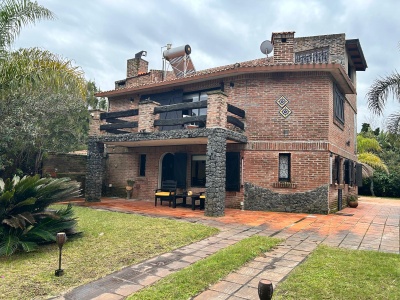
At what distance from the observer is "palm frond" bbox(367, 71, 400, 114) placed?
8.24 metres

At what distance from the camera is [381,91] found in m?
8.50

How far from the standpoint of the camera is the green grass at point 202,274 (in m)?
3.31

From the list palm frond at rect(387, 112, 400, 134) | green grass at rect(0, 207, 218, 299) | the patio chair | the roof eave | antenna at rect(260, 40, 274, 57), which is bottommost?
green grass at rect(0, 207, 218, 299)

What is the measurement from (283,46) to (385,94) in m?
4.72

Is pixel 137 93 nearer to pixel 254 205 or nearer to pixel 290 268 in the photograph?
pixel 254 205

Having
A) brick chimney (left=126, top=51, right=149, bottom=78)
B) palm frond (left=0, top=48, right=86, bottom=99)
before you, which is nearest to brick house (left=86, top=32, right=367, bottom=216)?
palm frond (left=0, top=48, right=86, bottom=99)

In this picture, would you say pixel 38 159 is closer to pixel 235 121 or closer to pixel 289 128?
pixel 235 121

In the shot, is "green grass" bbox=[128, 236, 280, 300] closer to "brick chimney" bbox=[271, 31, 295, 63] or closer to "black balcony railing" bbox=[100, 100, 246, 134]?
"black balcony railing" bbox=[100, 100, 246, 134]

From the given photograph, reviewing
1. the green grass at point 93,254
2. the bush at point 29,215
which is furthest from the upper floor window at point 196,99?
the bush at point 29,215

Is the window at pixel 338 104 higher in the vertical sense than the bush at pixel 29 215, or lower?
higher

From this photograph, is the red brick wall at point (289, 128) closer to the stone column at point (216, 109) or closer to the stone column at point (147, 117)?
the stone column at point (216, 109)

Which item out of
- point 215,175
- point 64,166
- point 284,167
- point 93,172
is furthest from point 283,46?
point 64,166

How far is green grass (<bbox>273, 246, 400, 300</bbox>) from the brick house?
15.6ft

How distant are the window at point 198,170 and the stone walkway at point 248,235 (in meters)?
2.48
